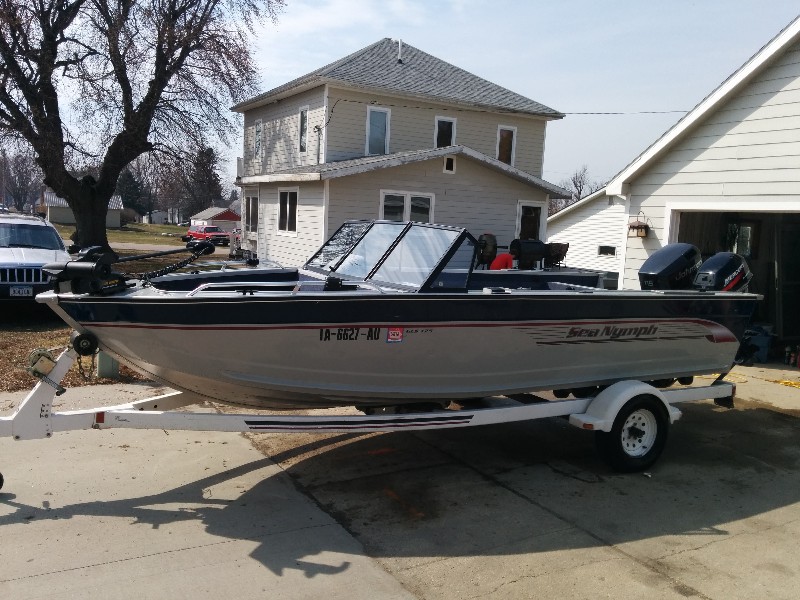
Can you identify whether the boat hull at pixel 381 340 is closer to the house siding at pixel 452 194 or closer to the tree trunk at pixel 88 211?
the house siding at pixel 452 194

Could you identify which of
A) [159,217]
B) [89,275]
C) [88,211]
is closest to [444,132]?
[88,211]

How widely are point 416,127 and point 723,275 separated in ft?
50.1

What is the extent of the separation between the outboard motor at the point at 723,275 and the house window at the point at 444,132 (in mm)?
15246

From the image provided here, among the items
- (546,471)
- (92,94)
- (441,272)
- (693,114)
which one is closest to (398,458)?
(546,471)

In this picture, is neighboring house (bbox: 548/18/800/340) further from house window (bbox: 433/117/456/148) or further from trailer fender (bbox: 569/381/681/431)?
house window (bbox: 433/117/456/148)

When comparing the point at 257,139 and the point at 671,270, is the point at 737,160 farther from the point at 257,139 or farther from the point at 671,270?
the point at 257,139

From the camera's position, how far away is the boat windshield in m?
5.32

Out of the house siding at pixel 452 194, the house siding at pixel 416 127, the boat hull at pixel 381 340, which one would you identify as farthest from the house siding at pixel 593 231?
the boat hull at pixel 381 340

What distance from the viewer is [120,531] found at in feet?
13.9

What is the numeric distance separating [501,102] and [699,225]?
40.5 ft

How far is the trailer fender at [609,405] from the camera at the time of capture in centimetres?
540

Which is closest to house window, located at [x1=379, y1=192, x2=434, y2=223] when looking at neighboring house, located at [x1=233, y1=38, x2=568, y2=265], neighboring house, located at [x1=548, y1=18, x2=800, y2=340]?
neighboring house, located at [x1=233, y1=38, x2=568, y2=265]

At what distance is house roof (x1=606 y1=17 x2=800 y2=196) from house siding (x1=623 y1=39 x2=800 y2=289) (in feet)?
0.38

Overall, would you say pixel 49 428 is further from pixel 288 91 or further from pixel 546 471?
pixel 288 91
